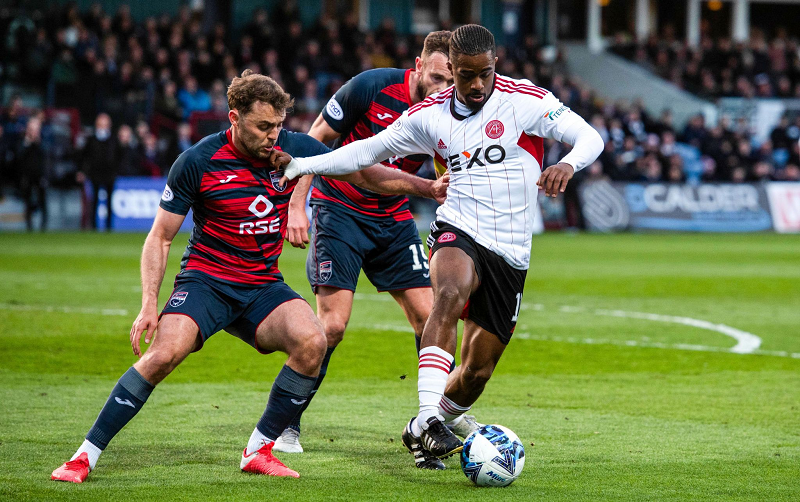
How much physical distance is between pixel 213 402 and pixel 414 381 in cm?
166

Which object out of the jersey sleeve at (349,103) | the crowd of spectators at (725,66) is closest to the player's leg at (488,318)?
the jersey sleeve at (349,103)

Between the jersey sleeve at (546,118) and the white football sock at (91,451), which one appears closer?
the white football sock at (91,451)

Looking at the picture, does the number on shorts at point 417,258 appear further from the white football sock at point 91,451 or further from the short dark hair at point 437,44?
the white football sock at point 91,451

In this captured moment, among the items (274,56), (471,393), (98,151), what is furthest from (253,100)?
(274,56)

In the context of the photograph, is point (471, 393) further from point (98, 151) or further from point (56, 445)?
point (98, 151)

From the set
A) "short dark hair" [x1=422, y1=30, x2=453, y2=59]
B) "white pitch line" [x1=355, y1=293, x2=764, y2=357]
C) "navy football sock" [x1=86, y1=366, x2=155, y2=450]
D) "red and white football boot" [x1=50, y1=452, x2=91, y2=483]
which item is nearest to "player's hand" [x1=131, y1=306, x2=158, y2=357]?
"navy football sock" [x1=86, y1=366, x2=155, y2=450]

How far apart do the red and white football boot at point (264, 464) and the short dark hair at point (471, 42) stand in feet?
7.16

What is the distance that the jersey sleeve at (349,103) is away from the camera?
21.6 feet

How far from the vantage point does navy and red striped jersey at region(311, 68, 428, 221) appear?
6.61m

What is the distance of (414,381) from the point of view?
8.01 meters

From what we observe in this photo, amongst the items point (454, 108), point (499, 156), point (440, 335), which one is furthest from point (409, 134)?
point (440, 335)

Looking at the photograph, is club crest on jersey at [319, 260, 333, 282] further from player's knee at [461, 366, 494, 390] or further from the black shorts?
player's knee at [461, 366, 494, 390]

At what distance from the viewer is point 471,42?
526 centimetres

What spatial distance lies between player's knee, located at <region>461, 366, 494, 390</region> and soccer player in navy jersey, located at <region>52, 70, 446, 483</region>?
80 centimetres
